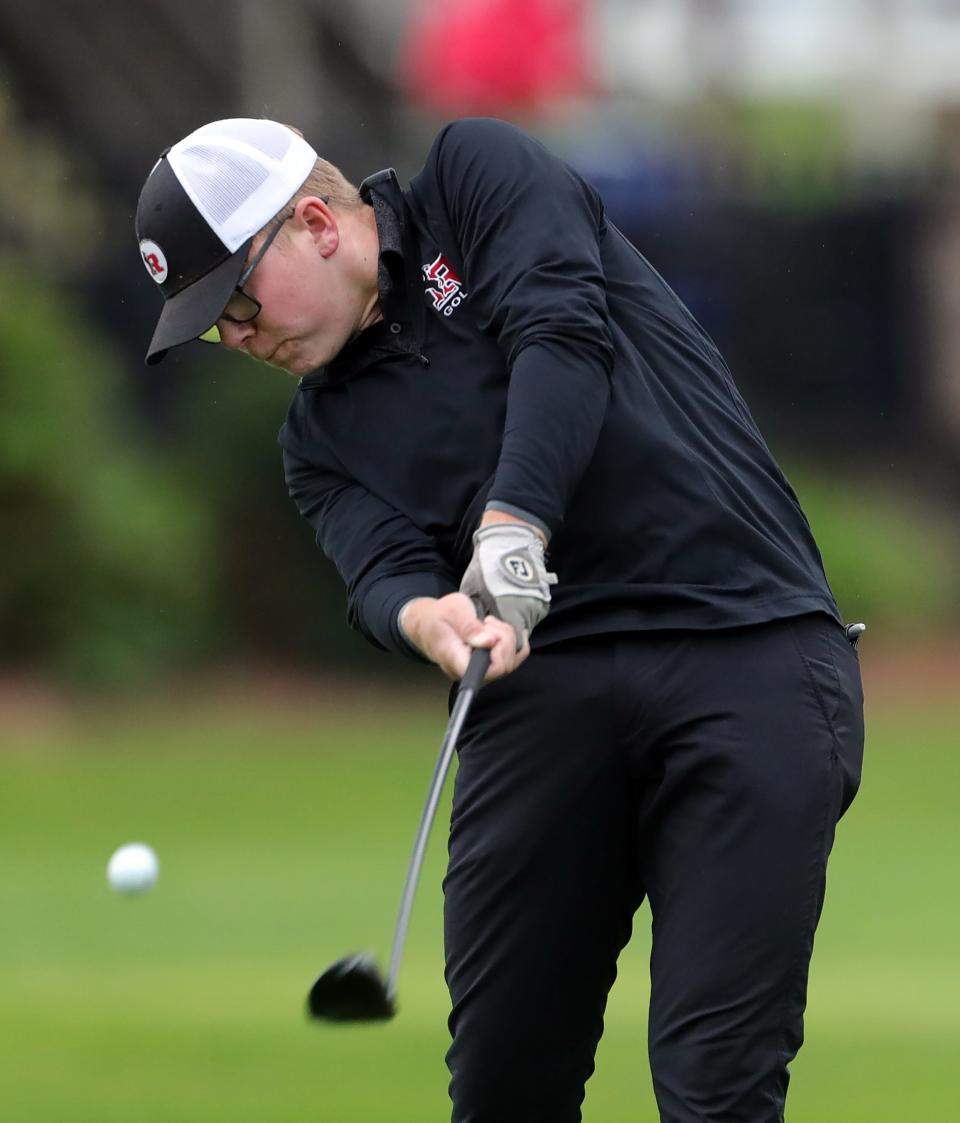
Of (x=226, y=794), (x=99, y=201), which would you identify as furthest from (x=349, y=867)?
(x=99, y=201)

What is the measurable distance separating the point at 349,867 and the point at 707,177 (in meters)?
9.56

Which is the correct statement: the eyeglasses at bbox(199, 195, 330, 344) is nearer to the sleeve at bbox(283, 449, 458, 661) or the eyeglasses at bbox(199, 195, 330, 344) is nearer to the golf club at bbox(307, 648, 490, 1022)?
the sleeve at bbox(283, 449, 458, 661)

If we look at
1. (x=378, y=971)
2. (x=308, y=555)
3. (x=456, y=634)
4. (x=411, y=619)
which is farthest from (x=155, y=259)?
(x=308, y=555)

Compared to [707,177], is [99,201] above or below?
below

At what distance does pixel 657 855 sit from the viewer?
4324mm

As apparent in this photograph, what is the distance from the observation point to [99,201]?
18500 mm

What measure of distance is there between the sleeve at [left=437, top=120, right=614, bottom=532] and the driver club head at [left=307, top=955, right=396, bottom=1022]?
0.84 metres

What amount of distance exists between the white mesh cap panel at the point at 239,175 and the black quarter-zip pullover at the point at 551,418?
0.72 ft

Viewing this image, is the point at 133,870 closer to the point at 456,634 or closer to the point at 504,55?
the point at 456,634

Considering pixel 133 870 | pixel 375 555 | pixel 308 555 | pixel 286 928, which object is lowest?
pixel 375 555

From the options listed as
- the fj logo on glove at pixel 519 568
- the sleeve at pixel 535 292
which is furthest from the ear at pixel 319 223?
the fj logo on glove at pixel 519 568

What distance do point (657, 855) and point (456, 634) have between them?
0.59 meters

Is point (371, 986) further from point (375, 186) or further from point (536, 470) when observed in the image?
point (375, 186)

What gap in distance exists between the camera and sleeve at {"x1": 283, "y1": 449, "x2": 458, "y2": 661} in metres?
4.42
